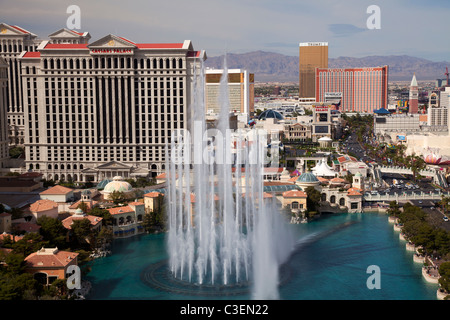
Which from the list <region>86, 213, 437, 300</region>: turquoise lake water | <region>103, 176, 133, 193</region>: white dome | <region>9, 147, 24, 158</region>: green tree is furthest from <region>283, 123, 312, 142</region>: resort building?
<region>86, 213, 437, 300</region>: turquoise lake water

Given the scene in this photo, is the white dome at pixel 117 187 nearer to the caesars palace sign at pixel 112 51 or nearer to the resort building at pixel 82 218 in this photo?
the resort building at pixel 82 218

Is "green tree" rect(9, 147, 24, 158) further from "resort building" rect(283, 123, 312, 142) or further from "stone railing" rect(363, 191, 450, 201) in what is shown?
"resort building" rect(283, 123, 312, 142)

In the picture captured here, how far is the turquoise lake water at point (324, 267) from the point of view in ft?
92.1

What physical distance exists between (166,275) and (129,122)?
32896mm

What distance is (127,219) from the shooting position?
136 ft

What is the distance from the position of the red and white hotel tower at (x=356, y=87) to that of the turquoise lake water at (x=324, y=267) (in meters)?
125

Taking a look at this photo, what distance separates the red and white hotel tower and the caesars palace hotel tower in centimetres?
10897

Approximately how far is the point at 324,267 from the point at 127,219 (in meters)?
15.6

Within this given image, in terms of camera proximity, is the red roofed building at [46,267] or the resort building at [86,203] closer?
the red roofed building at [46,267]

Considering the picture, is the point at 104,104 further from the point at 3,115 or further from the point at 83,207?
the point at 83,207

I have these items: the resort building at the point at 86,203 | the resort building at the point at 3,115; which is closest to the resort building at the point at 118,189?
the resort building at the point at 86,203

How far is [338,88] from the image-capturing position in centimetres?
16638
